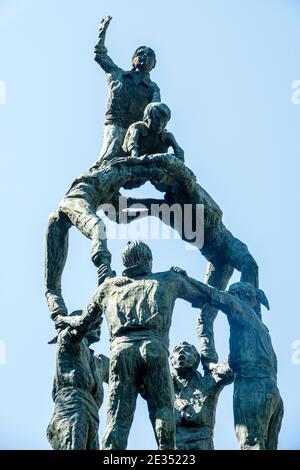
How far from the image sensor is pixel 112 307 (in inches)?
1022

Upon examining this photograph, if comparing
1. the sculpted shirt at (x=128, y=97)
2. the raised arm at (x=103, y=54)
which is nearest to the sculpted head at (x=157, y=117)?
the sculpted shirt at (x=128, y=97)

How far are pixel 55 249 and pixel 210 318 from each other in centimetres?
243

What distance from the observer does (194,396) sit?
27422 millimetres

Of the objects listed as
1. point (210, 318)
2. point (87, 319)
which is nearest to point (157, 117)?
point (210, 318)

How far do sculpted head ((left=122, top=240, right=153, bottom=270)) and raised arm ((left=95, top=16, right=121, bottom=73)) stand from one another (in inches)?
199

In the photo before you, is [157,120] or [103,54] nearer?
[157,120]

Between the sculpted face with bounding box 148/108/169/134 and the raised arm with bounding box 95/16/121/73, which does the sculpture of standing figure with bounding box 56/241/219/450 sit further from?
the raised arm with bounding box 95/16/121/73

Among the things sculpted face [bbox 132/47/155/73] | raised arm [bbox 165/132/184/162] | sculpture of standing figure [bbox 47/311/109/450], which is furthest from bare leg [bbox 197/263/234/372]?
sculpted face [bbox 132/47/155/73]

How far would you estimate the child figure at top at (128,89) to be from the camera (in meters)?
30.6

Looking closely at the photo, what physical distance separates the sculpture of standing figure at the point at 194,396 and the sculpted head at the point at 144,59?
505cm

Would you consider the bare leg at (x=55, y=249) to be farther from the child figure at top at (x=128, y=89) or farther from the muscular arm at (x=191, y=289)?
the muscular arm at (x=191, y=289)

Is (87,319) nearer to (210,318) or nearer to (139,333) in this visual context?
(139,333)

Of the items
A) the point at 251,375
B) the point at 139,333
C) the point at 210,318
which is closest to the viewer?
the point at 139,333
